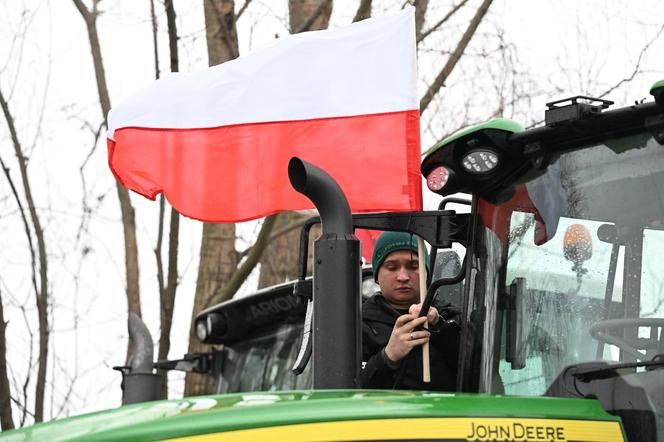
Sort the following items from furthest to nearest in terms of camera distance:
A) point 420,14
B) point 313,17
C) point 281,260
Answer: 1. point 281,260
2. point 420,14
3. point 313,17

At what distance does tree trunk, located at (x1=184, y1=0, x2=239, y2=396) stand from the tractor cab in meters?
6.53

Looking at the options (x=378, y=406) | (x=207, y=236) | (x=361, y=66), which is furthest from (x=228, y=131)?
(x=207, y=236)

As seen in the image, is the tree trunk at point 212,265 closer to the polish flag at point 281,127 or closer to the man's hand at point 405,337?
the polish flag at point 281,127

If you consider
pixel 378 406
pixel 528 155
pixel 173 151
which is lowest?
pixel 378 406

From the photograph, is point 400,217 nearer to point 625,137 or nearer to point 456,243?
point 456,243

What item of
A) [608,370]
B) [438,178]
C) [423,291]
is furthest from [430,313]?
[608,370]

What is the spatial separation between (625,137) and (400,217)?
33.1 inches

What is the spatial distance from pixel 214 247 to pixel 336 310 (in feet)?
25.2

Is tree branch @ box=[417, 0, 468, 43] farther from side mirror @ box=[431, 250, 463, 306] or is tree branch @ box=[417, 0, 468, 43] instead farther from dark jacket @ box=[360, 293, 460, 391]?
dark jacket @ box=[360, 293, 460, 391]

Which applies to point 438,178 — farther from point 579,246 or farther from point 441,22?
point 441,22

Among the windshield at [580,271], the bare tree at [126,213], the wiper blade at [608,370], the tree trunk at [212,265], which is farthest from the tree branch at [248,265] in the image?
the wiper blade at [608,370]

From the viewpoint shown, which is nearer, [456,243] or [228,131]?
[456,243]

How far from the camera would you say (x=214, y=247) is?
11.8 metres

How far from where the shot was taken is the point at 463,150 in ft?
15.4
